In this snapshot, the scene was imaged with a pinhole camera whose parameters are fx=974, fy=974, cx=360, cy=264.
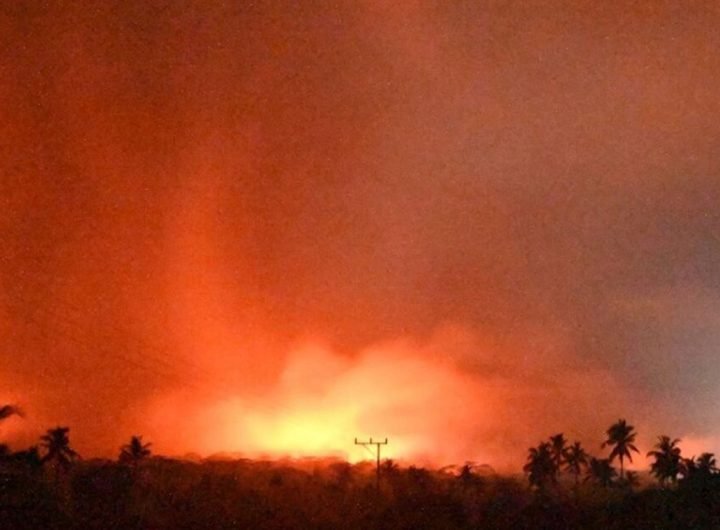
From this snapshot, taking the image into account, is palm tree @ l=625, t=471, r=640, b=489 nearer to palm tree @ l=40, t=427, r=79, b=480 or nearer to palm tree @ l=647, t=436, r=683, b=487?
palm tree @ l=647, t=436, r=683, b=487

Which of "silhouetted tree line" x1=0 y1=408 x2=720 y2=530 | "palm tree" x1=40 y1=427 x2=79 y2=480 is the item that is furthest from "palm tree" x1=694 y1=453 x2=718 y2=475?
"palm tree" x1=40 y1=427 x2=79 y2=480

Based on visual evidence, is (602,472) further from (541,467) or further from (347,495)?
(347,495)

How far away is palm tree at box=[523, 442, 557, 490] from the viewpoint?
8288cm

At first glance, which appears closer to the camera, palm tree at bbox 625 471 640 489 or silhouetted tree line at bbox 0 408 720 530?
silhouetted tree line at bbox 0 408 720 530

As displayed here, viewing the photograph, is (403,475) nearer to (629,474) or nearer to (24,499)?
(629,474)

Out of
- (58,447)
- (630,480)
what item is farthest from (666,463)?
(58,447)

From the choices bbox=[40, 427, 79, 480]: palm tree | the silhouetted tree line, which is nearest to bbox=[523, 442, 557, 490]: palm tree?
the silhouetted tree line

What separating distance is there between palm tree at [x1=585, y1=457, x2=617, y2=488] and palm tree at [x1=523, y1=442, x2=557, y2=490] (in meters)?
3.96

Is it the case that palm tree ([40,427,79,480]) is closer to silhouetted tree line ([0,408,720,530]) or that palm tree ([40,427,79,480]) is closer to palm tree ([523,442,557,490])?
silhouetted tree line ([0,408,720,530])

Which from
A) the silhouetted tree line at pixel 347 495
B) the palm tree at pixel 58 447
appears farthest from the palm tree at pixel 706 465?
the palm tree at pixel 58 447

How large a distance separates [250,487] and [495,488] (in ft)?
65.4

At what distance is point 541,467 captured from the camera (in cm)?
8425

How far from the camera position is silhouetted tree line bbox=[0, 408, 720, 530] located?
48.4m

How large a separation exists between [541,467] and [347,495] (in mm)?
21103
